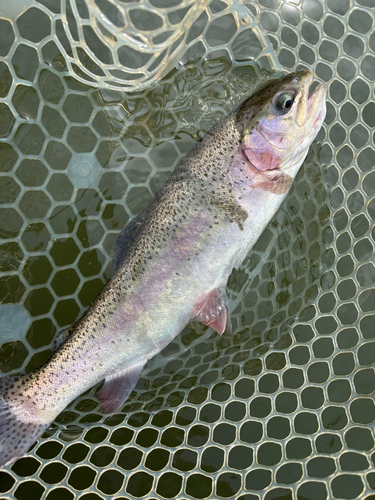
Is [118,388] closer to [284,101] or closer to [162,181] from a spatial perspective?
[162,181]

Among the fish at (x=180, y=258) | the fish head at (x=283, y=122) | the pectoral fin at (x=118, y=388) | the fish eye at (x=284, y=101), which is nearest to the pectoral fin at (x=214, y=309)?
the fish at (x=180, y=258)

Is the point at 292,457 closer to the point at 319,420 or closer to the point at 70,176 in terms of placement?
the point at 319,420

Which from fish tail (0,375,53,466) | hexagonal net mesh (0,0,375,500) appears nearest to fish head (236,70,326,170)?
hexagonal net mesh (0,0,375,500)

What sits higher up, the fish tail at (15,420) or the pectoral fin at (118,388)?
the fish tail at (15,420)

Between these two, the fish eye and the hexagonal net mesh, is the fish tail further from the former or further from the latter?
the fish eye

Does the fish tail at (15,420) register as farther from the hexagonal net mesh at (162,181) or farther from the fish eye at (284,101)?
the fish eye at (284,101)

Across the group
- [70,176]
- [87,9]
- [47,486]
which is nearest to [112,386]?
[47,486]
